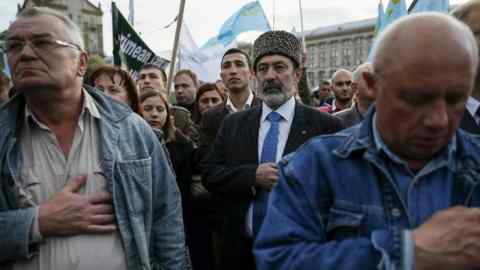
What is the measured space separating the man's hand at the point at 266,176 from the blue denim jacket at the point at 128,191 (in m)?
0.60

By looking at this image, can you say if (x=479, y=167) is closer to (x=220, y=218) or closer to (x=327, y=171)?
(x=327, y=171)

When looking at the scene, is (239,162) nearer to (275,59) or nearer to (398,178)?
(275,59)

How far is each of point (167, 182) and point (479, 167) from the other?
5.04 feet

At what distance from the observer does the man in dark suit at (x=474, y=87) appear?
2.01m

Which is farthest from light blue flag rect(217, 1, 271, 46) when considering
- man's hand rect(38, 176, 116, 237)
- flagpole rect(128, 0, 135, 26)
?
man's hand rect(38, 176, 116, 237)

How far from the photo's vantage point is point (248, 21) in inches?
398

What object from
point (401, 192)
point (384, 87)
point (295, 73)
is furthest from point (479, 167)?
point (295, 73)

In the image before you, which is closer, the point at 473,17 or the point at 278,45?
the point at 473,17

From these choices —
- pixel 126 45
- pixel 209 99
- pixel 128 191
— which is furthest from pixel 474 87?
pixel 126 45

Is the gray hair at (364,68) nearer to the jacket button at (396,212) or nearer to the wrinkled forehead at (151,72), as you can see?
the jacket button at (396,212)

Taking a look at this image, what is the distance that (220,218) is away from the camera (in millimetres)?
3332

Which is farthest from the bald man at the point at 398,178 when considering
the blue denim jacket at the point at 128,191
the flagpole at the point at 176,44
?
the flagpole at the point at 176,44

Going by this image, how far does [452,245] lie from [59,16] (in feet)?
6.30

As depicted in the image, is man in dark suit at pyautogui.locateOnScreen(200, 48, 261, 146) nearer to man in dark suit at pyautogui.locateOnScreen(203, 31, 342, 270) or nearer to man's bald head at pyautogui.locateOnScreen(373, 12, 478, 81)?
man in dark suit at pyautogui.locateOnScreen(203, 31, 342, 270)
